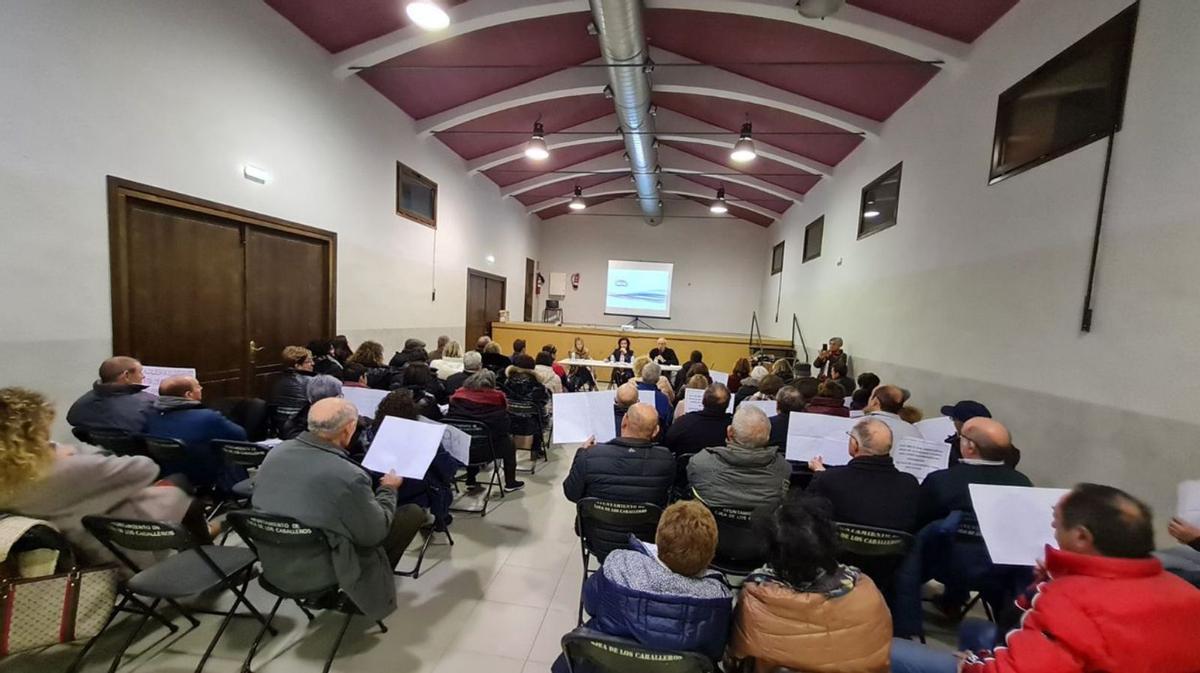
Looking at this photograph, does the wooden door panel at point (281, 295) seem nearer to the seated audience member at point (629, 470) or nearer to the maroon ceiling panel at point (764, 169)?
the seated audience member at point (629, 470)

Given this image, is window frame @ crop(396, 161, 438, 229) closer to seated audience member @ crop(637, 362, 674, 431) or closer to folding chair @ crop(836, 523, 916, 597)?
seated audience member @ crop(637, 362, 674, 431)

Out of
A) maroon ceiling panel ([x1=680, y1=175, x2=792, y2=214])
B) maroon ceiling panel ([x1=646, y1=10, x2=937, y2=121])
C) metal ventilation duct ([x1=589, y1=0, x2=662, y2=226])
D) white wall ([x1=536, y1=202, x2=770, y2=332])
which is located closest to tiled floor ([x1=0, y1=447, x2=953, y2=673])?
metal ventilation duct ([x1=589, y1=0, x2=662, y2=226])

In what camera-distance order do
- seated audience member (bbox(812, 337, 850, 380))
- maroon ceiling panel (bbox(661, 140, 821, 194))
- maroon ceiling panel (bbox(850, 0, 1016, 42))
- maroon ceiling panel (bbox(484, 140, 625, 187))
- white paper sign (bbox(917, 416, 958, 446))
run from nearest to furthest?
white paper sign (bbox(917, 416, 958, 446)) → maroon ceiling panel (bbox(850, 0, 1016, 42)) → seated audience member (bbox(812, 337, 850, 380)) → maroon ceiling panel (bbox(661, 140, 821, 194)) → maroon ceiling panel (bbox(484, 140, 625, 187))

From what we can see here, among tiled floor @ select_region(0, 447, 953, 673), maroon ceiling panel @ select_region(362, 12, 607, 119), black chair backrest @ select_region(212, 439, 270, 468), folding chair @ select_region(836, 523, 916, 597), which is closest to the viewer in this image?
folding chair @ select_region(836, 523, 916, 597)

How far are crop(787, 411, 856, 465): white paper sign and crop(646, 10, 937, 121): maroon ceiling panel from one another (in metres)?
3.98

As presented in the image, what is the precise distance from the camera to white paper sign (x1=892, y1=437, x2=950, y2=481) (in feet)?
8.42

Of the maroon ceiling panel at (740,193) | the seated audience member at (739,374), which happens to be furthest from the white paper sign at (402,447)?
the maroon ceiling panel at (740,193)

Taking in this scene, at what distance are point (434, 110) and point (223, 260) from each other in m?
3.88

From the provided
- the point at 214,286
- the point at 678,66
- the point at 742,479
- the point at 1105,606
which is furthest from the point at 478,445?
the point at 678,66

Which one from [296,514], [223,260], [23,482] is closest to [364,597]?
[296,514]

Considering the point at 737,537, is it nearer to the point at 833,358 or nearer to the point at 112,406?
the point at 112,406

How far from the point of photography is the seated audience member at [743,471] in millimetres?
2309

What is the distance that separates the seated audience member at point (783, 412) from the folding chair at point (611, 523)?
1.41m

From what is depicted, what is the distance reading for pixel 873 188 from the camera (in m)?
6.28
